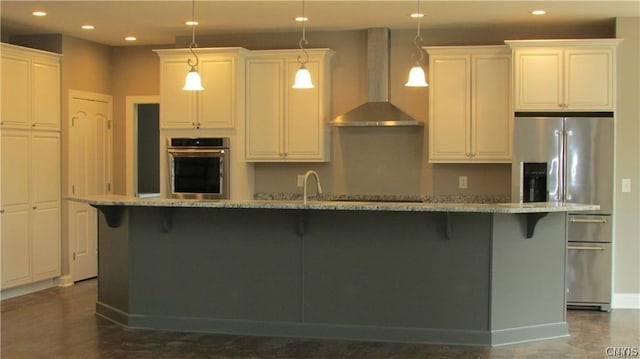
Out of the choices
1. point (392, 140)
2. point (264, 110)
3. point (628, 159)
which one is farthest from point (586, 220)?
point (264, 110)

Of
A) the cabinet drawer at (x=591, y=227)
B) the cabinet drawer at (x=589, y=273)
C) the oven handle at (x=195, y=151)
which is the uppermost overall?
the oven handle at (x=195, y=151)

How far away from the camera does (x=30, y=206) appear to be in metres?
7.29

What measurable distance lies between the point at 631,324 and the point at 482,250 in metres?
1.79

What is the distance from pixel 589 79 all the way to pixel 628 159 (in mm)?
837

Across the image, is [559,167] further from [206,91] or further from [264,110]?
[206,91]

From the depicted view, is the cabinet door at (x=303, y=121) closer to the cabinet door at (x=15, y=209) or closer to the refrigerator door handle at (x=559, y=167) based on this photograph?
the refrigerator door handle at (x=559, y=167)

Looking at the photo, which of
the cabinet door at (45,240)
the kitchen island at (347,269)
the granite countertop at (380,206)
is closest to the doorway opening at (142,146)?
the cabinet door at (45,240)

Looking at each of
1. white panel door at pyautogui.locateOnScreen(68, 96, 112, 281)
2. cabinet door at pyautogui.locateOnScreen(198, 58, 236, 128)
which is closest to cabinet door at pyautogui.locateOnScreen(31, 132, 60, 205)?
white panel door at pyautogui.locateOnScreen(68, 96, 112, 281)

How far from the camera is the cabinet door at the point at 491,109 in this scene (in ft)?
23.1

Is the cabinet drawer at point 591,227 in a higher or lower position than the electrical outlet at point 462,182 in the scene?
lower

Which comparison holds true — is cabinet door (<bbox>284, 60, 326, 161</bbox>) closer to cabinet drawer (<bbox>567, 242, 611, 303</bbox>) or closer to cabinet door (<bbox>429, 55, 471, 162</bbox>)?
cabinet door (<bbox>429, 55, 471, 162</bbox>)

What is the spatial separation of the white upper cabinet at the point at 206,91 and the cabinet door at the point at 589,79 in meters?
3.15

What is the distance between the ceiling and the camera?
624 centimetres

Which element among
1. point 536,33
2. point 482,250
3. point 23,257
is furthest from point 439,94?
point 23,257
